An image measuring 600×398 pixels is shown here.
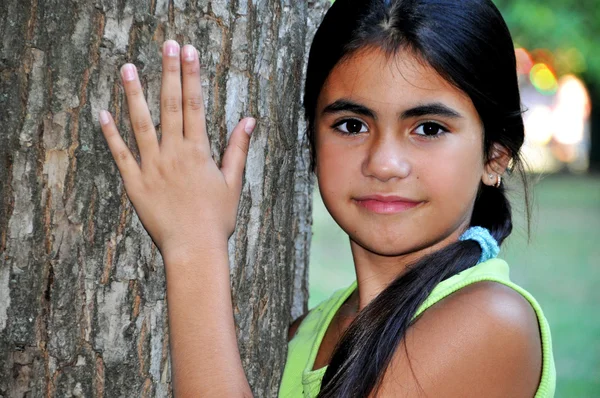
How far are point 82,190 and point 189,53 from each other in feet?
1.19

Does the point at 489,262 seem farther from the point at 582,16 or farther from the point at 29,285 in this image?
the point at 582,16

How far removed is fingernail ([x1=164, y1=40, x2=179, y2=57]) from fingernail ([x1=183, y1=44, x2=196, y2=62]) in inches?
0.8

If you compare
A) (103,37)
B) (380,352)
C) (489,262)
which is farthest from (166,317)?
(489,262)

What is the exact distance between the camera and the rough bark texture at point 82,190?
1.68m

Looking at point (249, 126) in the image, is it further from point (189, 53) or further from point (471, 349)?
point (471, 349)

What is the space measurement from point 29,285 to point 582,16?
1851cm

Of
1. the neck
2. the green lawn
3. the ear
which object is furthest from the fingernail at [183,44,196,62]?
the green lawn

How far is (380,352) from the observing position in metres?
1.77

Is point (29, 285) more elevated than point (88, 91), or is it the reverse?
point (88, 91)

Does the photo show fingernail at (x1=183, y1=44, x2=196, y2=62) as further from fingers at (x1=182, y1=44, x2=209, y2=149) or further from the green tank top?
the green tank top

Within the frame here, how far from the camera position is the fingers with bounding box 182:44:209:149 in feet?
5.67

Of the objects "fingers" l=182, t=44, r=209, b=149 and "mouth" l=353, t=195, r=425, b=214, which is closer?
"fingers" l=182, t=44, r=209, b=149

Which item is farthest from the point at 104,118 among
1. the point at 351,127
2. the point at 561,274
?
the point at 561,274

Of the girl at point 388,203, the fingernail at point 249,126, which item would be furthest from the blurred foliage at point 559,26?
the fingernail at point 249,126
